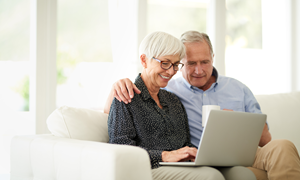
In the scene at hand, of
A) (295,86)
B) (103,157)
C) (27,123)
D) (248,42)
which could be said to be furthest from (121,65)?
(295,86)

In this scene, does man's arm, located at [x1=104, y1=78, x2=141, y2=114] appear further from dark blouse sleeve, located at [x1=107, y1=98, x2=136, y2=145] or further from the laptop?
the laptop

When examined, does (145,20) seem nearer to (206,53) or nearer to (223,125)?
(206,53)

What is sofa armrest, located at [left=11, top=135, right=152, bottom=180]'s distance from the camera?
0.98 metres

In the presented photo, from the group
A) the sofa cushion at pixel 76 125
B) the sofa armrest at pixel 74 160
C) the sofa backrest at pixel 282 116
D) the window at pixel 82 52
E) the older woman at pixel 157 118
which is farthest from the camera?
the window at pixel 82 52

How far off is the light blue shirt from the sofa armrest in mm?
943

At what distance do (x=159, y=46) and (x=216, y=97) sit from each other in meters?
0.69

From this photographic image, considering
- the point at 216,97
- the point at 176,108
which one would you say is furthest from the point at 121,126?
the point at 216,97

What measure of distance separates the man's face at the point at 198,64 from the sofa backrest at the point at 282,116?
0.68 metres

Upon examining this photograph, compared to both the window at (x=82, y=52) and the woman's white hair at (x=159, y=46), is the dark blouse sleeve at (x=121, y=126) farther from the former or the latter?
the window at (x=82, y=52)

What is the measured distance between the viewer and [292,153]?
1.43m

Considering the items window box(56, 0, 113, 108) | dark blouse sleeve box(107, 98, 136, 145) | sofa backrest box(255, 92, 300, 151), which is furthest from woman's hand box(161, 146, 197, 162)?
window box(56, 0, 113, 108)

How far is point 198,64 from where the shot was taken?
1934 millimetres

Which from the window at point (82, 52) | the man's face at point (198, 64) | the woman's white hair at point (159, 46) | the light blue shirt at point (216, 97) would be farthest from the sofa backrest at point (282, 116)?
the window at point (82, 52)

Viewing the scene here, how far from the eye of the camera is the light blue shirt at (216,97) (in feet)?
6.38
